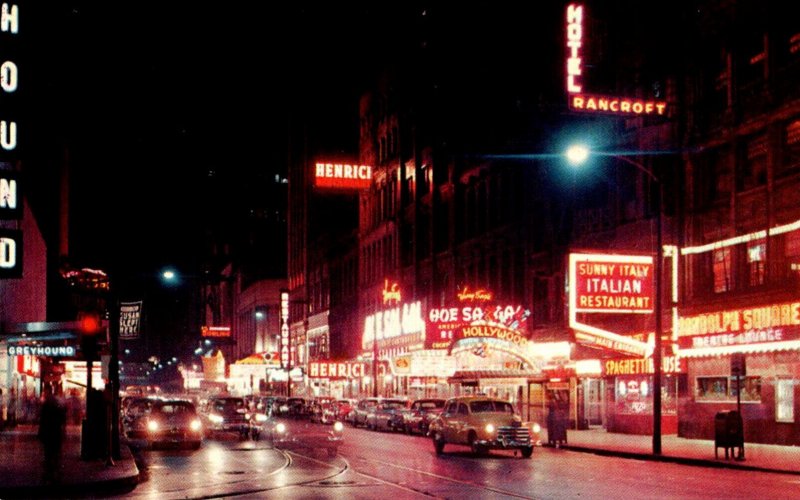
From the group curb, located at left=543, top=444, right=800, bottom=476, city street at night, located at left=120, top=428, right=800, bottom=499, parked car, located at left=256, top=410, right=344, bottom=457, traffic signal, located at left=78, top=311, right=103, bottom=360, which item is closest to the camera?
city street at night, located at left=120, top=428, right=800, bottom=499

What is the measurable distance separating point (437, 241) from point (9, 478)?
50227mm

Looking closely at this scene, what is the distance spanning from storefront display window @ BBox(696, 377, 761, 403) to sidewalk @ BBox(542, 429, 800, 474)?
1.56 meters

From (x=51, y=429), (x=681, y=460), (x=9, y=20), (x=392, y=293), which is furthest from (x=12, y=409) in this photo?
(x=681, y=460)

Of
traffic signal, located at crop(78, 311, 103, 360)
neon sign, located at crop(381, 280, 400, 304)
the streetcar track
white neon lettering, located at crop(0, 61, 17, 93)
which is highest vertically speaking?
white neon lettering, located at crop(0, 61, 17, 93)

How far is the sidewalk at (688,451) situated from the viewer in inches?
1086

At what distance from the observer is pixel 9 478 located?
72.2ft

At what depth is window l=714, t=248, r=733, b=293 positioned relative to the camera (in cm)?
3816

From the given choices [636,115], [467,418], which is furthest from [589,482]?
[636,115]

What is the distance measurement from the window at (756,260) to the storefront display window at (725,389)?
3.26 metres

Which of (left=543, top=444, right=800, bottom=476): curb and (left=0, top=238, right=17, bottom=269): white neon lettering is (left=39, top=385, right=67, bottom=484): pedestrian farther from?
(left=543, top=444, right=800, bottom=476): curb

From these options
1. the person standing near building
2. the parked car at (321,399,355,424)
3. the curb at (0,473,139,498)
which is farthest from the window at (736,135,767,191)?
the parked car at (321,399,355,424)

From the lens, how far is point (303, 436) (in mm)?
31672

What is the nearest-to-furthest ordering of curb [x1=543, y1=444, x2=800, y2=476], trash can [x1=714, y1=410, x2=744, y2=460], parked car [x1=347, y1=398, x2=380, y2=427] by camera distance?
curb [x1=543, y1=444, x2=800, y2=476] → trash can [x1=714, y1=410, x2=744, y2=460] → parked car [x1=347, y1=398, x2=380, y2=427]

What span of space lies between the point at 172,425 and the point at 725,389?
1866 cm
